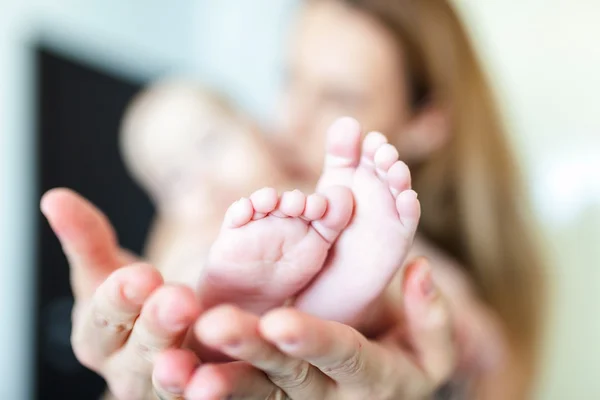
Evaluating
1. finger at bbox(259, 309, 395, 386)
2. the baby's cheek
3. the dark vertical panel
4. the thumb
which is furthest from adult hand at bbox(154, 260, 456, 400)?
the dark vertical panel

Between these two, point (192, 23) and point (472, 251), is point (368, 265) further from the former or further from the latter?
point (192, 23)

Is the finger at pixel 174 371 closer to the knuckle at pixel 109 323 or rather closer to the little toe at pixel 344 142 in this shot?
the knuckle at pixel 109 323

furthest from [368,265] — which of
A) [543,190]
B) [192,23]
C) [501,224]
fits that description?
[192,23]

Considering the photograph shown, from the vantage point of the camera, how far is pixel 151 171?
3.09 feet

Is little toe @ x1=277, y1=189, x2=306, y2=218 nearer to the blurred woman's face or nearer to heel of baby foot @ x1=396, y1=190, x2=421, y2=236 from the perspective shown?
heel of baby foot @ x1=396, y1=190, x2=421, y2=236

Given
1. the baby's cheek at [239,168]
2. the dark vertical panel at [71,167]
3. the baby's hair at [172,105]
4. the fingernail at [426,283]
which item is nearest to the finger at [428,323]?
the fingernail at [426,283]

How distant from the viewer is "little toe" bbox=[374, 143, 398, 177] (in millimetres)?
290

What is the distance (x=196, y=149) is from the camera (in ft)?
2.75

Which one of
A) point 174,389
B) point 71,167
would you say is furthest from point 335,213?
point 71,167

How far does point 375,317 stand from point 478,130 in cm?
57

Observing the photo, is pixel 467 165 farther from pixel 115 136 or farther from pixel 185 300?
pixel 115 136

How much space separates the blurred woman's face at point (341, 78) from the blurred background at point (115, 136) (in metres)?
0.26

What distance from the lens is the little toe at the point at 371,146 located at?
302 millimetres

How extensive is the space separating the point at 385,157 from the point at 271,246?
0.08 metres
